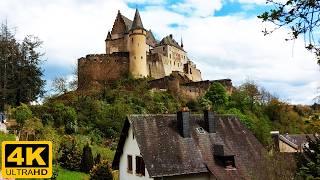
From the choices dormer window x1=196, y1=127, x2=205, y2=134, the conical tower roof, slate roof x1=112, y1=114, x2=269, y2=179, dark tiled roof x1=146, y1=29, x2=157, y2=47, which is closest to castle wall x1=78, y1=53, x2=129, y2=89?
the conical tower roof

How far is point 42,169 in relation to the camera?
2998 mm

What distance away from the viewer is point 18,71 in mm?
45719

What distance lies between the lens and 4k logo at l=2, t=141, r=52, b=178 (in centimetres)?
297

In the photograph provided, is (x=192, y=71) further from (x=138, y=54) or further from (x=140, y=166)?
(x=140, y=166)

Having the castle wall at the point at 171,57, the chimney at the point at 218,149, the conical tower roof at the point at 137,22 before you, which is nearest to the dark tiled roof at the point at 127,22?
the conical tower roof at the point at 137,22

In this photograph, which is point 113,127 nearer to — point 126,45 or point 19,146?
point 126,45

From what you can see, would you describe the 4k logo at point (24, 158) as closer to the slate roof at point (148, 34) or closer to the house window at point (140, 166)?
the house window at point (140, 166)

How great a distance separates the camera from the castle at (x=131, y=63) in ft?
208

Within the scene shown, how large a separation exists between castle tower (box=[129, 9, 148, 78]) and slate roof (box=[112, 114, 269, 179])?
44116 millimetres

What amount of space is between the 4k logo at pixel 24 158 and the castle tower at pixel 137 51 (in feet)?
208

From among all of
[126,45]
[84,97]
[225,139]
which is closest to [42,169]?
[225,139]

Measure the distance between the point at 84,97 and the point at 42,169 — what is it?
49.1 metres

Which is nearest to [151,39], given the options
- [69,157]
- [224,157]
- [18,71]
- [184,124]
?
[18,71]

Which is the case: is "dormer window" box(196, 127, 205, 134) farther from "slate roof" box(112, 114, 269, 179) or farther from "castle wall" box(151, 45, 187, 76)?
"castle wall" box(151, 45, 187, 76)
